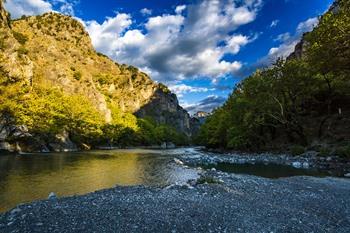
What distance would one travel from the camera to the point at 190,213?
11.9 metres

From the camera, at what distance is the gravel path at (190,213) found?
1025cm

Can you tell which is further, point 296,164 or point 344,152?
point 296,164

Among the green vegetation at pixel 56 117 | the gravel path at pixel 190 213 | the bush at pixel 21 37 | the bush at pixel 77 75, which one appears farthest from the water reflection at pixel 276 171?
the bush at pixel 21 37

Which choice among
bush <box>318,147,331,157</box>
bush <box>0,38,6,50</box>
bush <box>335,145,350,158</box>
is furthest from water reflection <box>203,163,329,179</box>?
bush <box>0,38,6,50</box>

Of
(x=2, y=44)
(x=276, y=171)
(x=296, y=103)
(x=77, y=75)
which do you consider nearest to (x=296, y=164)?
(x=276, y=171)

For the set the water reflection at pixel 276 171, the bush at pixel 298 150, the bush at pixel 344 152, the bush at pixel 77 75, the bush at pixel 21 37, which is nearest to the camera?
the water reflection at pixel 276 171

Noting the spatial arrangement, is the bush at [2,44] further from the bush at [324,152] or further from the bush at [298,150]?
the bush at [324,152]

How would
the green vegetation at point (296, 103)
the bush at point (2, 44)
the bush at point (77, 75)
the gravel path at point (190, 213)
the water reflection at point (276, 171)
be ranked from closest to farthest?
the gravel path at point (190, 213) → the water reflection at point (276, 171) → the green vegetation at point (296, 103) → the bush at point (2, 44) → the bush at point (77, 75)

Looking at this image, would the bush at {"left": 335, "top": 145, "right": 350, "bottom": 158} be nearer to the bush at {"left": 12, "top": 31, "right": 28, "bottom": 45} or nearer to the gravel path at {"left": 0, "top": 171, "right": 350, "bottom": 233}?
the gravel path at {"left": 0, "top": 171, "right": 350, "bottom": 233}

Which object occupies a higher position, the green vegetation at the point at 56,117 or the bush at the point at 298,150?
A: the green vegetation at the point at 56,117

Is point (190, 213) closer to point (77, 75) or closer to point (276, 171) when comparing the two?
point (276, 171)

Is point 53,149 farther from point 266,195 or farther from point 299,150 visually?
point 266,195

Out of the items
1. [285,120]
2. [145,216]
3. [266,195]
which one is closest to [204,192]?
[266,195]

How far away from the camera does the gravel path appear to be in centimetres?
1025
